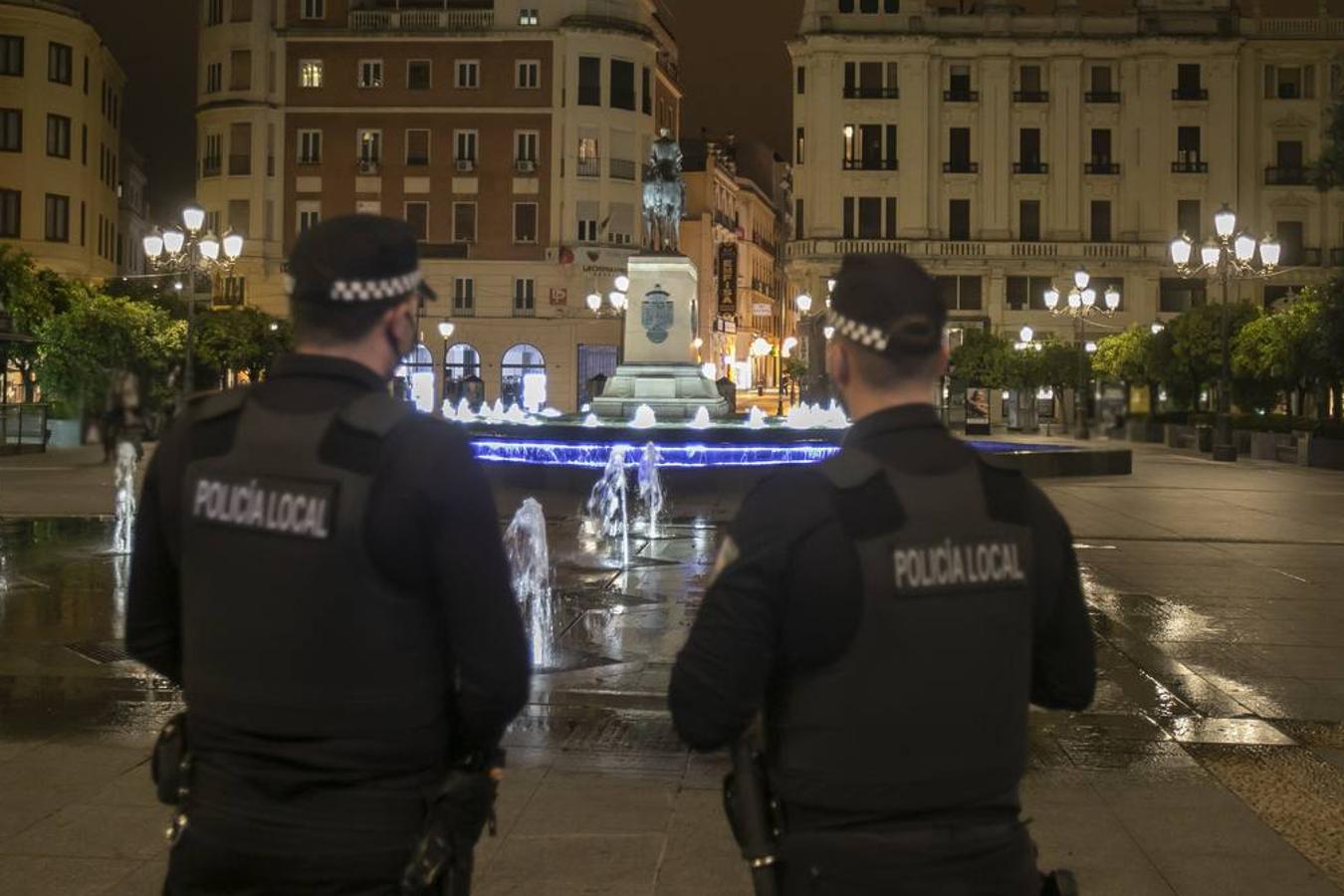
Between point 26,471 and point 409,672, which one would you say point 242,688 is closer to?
point 409,672

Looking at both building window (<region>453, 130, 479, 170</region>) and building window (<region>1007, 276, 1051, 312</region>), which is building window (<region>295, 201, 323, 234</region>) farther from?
building window (<region>1007, 276, 1051, 312</region>)

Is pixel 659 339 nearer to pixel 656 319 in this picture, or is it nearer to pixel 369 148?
pixel 656 319

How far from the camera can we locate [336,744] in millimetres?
2934

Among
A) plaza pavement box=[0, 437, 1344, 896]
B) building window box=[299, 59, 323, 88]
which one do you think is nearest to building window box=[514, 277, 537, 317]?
building window box=[299, 59, 323, 88]

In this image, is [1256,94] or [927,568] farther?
[1256,94]

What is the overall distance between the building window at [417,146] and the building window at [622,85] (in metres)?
8.59

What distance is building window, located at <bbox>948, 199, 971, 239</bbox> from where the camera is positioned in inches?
2741

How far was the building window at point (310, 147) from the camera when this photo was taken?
6775cm

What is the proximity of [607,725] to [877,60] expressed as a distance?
64403 mm

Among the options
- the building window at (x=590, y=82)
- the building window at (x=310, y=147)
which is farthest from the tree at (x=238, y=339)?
the building window at (x=590, y=82)

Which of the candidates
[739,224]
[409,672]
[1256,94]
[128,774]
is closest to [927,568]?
[409,672]

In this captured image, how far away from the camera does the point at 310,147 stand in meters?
67.9

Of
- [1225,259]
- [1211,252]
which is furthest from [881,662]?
[1225,259]

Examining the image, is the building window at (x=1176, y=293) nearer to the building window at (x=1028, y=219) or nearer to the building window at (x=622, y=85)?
the building window at (x=1028, y=219)
